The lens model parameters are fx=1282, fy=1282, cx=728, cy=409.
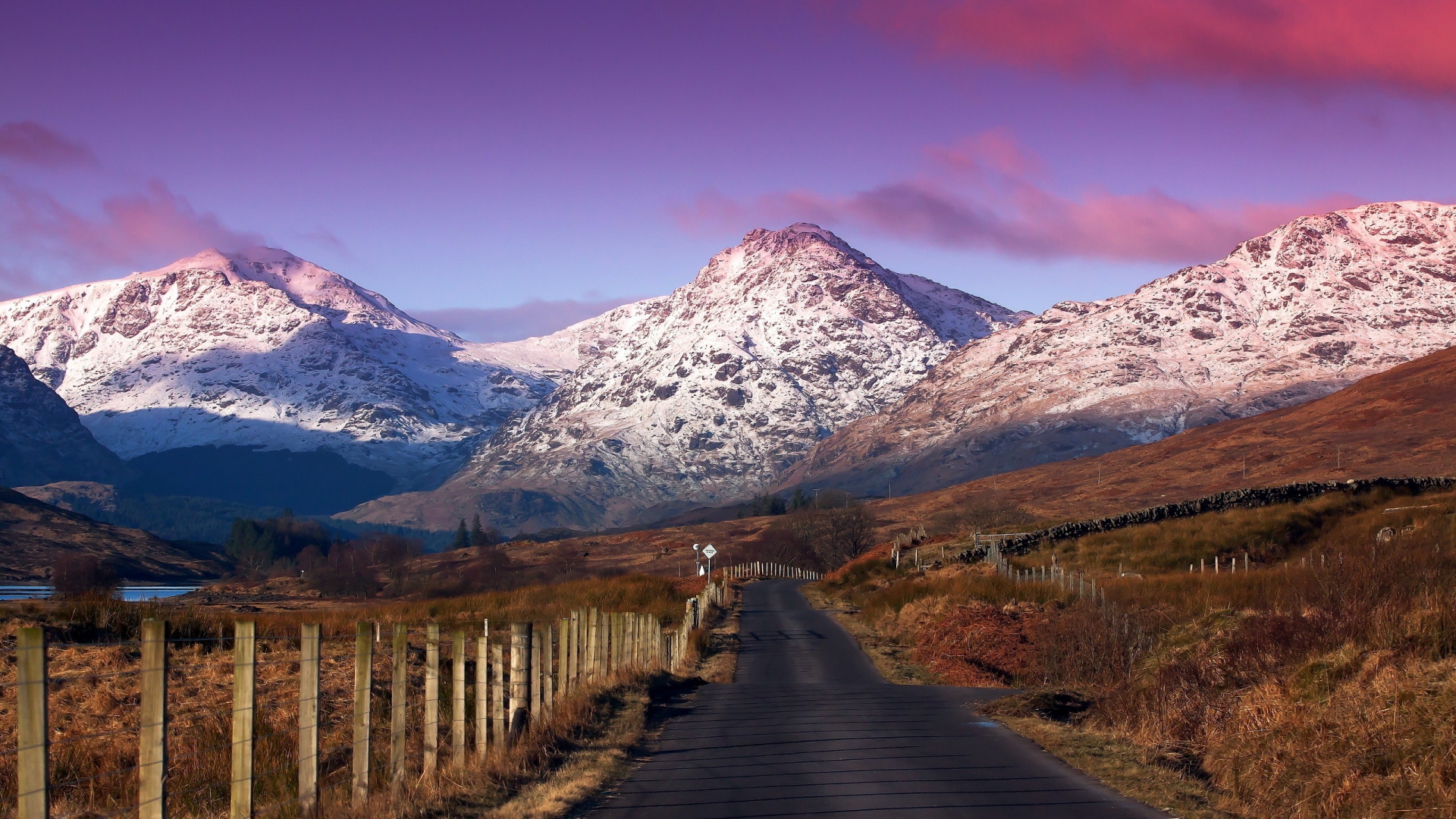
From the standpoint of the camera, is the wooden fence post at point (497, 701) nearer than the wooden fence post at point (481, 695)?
No

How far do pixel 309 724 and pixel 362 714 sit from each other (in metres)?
0.89

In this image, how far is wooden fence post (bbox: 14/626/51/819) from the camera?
757 centimetres

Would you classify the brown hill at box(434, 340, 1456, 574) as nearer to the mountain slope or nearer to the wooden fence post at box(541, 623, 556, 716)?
the mountain slope

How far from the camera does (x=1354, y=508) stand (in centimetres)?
5022

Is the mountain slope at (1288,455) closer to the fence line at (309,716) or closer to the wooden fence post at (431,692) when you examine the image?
the fence line at (309,716)

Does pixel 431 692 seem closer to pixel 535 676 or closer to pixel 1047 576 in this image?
pixel 535 676

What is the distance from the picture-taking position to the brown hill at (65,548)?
531 ft

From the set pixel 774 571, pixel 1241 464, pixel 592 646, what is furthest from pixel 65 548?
pixel 592 646

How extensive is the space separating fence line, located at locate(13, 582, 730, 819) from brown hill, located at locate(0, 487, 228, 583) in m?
153

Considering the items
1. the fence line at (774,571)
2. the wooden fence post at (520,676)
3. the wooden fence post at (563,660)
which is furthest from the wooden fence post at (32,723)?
the fence line at (774,571)

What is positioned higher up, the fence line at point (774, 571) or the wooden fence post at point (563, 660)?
the wooden fence post at point (563, 660)

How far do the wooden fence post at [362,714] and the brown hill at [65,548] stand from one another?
15966 centimetres

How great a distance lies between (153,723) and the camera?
8.61 meters

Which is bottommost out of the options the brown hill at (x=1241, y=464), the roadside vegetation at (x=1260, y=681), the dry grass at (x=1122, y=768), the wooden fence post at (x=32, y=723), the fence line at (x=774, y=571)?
the fence line at (x=774, y=571)
